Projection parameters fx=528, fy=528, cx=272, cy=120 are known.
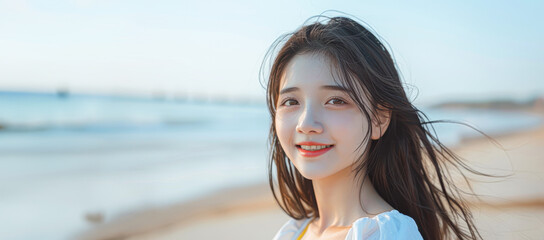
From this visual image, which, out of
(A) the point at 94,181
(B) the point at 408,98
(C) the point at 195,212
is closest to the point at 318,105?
(B) the point at 408,98

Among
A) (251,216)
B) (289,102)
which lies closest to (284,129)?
(289,102)

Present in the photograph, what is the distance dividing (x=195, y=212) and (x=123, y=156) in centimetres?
397

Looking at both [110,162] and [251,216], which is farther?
[110,162]

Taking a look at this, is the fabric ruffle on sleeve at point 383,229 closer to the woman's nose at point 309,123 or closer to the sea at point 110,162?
the woman's nose at point 309,123

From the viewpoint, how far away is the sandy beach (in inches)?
177

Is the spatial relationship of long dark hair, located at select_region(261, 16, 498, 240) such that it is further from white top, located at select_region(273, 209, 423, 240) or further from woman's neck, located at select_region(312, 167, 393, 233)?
white top, located at select_region(273, 209, 423, 240)

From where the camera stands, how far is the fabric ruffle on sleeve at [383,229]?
1.91m

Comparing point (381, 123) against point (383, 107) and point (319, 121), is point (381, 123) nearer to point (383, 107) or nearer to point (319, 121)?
point (383, 107)

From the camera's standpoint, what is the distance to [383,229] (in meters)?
1.91

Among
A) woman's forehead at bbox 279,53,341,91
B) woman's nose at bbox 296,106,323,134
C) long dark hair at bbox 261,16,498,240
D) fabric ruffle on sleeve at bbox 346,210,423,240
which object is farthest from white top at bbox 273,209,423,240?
woman's forehead at bbox 279,53,341,91

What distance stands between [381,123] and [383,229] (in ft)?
1.48

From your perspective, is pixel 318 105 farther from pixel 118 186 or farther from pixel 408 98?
pixel 118 186

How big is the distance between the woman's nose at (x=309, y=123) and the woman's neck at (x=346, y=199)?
27cm

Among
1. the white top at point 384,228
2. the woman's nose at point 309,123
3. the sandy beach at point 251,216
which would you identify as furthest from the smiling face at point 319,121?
the sandy beach at point 251,216
